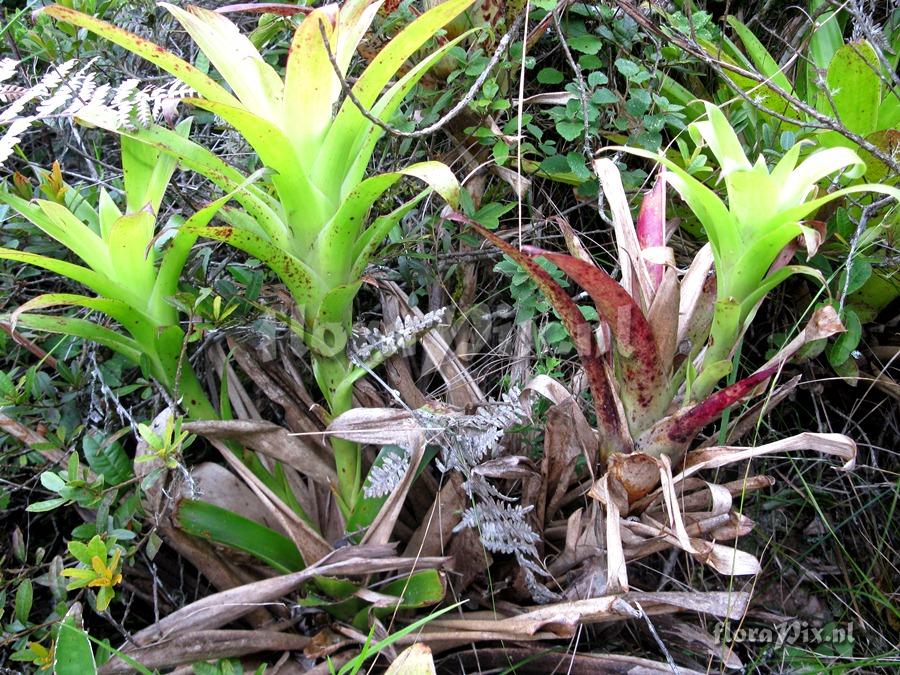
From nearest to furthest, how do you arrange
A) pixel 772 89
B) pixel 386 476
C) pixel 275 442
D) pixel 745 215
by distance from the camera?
pixel 745 215 < pixel 386 476 < pixel 275 442 < pixel 772 89

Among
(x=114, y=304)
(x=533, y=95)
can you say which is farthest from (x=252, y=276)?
(x=533, y=95)

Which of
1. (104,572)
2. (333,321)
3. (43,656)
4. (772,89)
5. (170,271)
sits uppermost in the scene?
(772,89)

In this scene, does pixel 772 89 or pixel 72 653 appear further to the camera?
pixel 772 89

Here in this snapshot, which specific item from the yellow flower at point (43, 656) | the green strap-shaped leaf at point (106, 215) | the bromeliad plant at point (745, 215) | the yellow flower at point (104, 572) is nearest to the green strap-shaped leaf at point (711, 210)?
the bromeliad plant at point (745, 215)

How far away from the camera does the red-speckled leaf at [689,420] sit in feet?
3.01

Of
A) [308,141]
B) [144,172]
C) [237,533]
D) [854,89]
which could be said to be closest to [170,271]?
[144,172]

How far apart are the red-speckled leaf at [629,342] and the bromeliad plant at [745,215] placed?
2.4 inches

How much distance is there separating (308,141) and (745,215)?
1.91 ft

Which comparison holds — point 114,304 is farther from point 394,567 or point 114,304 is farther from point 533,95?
point 533,95

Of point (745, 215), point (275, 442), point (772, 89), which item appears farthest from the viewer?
point (772, 89)

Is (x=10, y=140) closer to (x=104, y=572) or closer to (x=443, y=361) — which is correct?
(x=104, y=572)

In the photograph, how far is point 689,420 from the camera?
0.94 metres

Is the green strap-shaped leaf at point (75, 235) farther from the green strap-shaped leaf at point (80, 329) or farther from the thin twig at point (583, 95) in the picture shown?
the thin twig at point (583, 95)

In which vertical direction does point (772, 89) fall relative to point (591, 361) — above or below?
above
